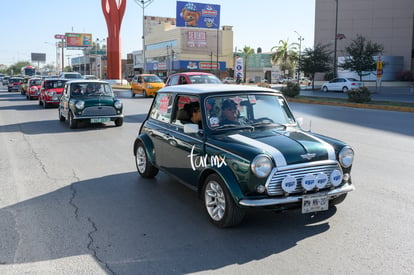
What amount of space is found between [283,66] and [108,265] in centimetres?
9419

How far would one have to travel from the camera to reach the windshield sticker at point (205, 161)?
A: 484cm

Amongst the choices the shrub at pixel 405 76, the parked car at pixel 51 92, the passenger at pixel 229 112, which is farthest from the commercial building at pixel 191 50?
the passenger at pixel 229 112

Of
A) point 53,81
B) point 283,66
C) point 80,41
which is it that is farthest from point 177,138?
A: point 80,41

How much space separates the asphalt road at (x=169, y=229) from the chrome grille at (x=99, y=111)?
537cm

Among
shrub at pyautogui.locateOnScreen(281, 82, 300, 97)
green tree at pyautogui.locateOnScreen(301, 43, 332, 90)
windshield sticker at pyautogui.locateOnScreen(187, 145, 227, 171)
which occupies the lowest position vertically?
windshield sticker at pyautogui.locateOnScreen(187, 145, 227, 171)

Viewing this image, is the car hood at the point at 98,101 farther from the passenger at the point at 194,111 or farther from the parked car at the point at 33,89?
the parked car at the point at 33,89

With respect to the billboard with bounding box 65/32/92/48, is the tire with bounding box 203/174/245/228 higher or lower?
lower

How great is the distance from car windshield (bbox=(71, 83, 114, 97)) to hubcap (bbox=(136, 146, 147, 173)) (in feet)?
24.8

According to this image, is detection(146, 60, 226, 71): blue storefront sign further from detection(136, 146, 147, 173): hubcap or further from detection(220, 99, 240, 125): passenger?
detection(220, 99, 240, 125): passenger

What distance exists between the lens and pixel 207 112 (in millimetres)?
5398

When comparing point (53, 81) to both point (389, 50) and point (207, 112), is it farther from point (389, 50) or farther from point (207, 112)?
point (389, 50)

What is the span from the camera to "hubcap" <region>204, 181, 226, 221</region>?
190 inches

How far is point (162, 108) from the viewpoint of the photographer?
6.68m

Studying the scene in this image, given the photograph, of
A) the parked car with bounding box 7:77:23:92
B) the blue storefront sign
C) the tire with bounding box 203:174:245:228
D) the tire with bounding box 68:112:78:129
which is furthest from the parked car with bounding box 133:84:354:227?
the blue storefront sign
